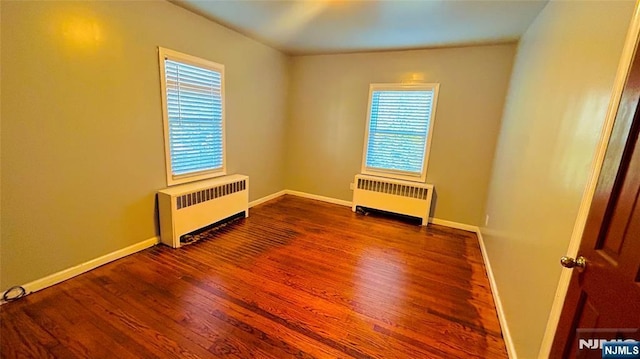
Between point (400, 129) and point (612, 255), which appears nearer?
point (612, 255)

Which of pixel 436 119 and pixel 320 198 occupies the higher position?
pixel 436 119

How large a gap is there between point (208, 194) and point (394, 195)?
8.46 ft

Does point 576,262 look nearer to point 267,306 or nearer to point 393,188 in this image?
point 267,306

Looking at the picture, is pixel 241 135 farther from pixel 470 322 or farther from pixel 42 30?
pixel 470 322

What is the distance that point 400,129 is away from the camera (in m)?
3.94

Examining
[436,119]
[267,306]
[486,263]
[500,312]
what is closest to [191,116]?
[267,306]

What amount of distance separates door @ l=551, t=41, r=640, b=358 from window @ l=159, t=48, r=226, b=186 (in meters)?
3.21

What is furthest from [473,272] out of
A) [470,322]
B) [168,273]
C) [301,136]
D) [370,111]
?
[301,136]

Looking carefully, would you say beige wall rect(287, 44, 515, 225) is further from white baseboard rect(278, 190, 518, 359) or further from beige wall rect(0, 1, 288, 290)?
beige wall rect(0, 1, 288, 290)

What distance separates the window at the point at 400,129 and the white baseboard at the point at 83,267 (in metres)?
3.17

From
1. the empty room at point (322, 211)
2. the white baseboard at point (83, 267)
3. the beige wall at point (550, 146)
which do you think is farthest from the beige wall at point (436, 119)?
the white baseboard at point (83, 267)

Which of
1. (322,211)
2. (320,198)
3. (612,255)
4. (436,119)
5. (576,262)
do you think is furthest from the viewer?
(320,198)

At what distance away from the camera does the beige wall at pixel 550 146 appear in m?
1.14

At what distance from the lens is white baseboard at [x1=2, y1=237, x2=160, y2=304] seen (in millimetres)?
1969
